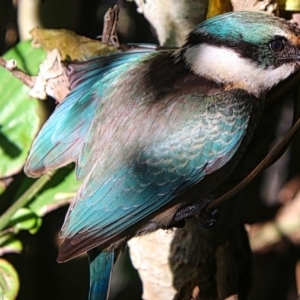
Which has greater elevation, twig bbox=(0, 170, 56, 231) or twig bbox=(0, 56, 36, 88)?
twig bbox=(0, 56, 36, 88)

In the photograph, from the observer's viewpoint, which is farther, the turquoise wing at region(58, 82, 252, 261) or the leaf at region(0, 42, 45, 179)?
the leaf at region(0, 42, 45, 179)

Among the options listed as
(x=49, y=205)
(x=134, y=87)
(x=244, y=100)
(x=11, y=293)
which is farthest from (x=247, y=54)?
(x=11, y=293)

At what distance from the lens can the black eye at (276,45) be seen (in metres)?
1.65

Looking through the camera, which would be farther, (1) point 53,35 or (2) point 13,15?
(2) point 13,15

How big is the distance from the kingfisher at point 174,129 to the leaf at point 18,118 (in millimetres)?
227

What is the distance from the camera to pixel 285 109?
2404 millimetres

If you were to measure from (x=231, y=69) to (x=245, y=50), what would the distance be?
2.2 inches

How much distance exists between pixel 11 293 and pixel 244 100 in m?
0.68

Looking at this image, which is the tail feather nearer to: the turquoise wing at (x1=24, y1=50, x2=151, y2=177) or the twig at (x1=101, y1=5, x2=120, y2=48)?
the turquoise wing at (x1=24, y1=50, x2=151, y2=177)

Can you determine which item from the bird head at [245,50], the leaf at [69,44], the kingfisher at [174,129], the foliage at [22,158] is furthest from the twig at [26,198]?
the bird head at [245,50]

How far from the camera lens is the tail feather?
177 cm

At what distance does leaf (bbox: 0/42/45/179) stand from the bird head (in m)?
0.40

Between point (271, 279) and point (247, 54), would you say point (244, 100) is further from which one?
point (271, 279)

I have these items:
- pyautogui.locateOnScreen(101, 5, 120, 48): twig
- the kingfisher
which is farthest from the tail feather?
pyautogui.locateOnScreen(101, 5, 120, 48): twig
